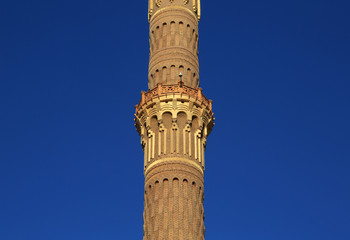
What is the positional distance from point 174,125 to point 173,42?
624 cm

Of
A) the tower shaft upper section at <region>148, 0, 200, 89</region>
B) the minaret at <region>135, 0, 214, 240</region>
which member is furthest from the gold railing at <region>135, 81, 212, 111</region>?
the tower shaft upper section at <region>148, 0, 200, 89</region>

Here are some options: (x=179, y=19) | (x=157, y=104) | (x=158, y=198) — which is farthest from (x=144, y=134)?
(x=179, y=19)

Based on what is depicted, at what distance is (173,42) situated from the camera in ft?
155

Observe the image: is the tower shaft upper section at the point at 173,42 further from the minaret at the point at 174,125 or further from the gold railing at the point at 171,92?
the gold railing at the point at 171,92

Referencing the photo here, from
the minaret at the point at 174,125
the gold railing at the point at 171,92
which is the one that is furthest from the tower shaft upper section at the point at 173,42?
the gold railing at the point at 171,92

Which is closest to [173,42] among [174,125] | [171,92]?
[171,92]

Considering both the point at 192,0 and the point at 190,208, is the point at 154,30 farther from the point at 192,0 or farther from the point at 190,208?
the point at 190,208

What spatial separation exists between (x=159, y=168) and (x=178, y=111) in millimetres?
3709

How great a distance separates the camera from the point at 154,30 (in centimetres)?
4866

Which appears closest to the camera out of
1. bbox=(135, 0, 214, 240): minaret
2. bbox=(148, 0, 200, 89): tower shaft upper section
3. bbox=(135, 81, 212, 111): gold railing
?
bbox=(135, 0, 214, 240): minaret

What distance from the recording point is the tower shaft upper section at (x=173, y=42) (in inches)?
1821

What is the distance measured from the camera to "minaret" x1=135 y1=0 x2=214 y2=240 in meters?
40.8

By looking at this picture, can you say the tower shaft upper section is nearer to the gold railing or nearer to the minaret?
the minaret

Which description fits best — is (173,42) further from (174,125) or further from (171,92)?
(174,125)
